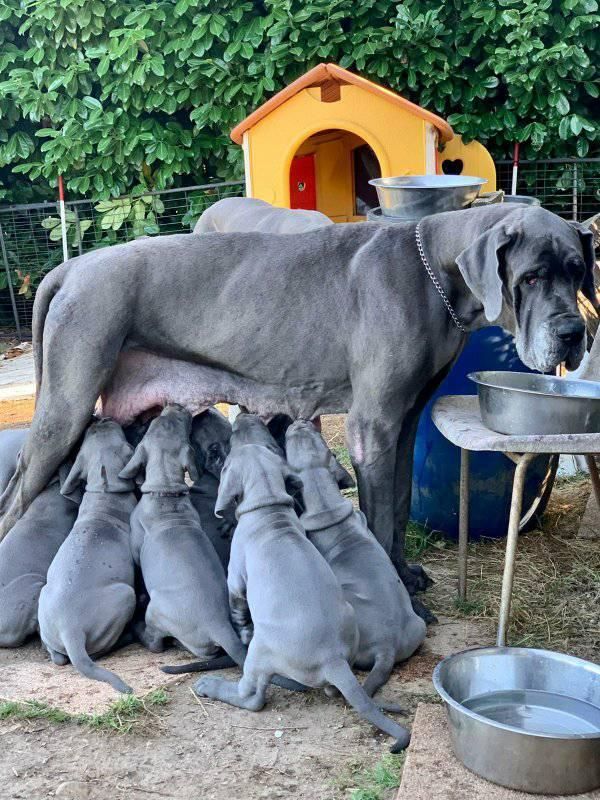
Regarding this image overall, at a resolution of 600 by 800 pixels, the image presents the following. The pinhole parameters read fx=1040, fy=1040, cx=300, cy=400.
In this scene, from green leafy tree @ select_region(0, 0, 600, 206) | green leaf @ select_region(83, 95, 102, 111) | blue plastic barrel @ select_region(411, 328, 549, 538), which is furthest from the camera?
green leaf @ select_region(83, 95, 102, 111)

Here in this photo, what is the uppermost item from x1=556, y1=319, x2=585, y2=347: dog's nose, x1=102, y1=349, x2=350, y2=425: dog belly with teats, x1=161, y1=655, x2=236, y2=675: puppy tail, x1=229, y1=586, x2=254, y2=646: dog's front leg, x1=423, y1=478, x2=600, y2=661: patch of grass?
x1=556, y1=319, x2=585, y2=347: dog's nose

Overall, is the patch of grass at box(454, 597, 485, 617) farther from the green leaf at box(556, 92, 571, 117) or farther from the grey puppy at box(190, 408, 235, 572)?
the green leaf at box(556, 92, 571, 117)

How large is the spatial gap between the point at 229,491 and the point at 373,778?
3.90 feet

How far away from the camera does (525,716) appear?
3.13 meters

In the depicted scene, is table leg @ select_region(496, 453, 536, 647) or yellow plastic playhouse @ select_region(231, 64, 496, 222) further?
yellow plastic playhouse @ select_region(231, 64, 496, 222)

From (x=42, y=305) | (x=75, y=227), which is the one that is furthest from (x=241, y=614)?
(x=75, y=227)

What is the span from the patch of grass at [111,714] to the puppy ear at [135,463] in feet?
2.99

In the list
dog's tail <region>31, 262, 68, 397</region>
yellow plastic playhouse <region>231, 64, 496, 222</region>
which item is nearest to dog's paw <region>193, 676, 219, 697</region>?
dog's tail <region>31, 262, 68, 397</region>

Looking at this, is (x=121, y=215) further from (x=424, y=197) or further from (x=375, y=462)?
(x=375, y=462)

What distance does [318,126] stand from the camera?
26.5 feet

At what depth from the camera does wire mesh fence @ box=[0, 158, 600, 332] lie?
9.43 metres

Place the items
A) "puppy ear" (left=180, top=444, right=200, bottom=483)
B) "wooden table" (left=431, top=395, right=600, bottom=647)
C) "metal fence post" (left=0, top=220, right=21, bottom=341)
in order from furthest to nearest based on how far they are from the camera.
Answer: "metal fence post" (left=0, top=220, right=21, bottom=341)
"puppy ear" (left=180, top=444, right=200, bottom=483)
"wooden table" (left=431, top=395, right=600, bottom=647)

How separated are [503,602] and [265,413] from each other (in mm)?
1276

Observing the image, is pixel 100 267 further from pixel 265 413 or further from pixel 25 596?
pixel 25 596
